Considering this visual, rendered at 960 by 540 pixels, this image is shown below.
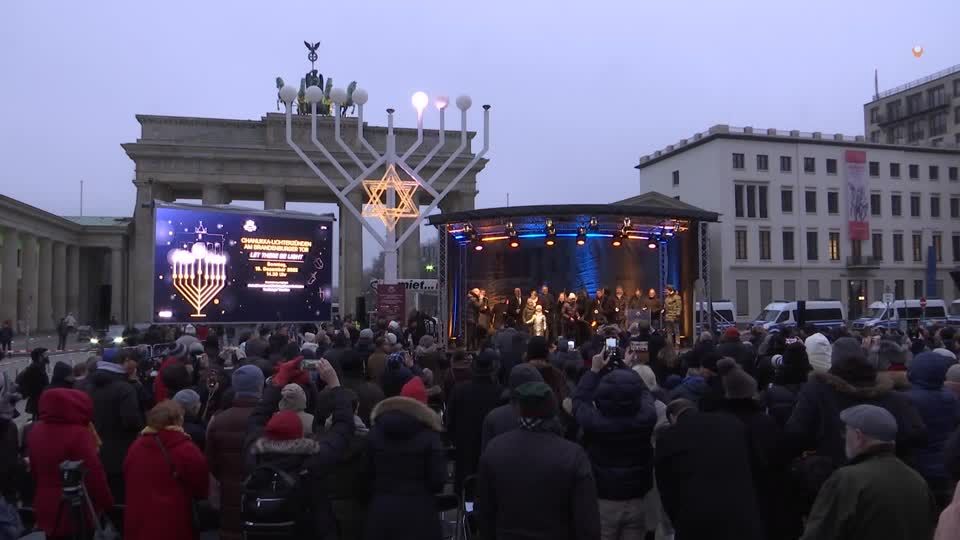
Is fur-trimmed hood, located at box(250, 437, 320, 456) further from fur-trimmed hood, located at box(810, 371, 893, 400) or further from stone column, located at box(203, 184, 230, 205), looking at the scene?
stone column, located at box(203, 184, 230, 205)

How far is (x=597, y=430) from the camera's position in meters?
5.07

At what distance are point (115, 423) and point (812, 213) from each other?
54333 millimetres

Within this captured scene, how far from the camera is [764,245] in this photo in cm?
5356

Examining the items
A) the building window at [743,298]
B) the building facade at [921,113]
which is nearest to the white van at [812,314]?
the building window at [743,298]

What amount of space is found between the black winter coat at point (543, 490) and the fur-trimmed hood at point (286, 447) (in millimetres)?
1250

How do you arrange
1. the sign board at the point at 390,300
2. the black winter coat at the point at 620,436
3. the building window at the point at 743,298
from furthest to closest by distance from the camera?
1. the building window at the point at 743,298
2. the sign board at the point at 390,300
3. the black winter coat at the point at 620,436

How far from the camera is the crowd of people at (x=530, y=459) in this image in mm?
4031

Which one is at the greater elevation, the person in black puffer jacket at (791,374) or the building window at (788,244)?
the building window at (788,244)

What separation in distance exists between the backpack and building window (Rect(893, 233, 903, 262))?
59837 mm

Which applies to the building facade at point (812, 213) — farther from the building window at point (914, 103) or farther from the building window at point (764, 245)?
the building window at point (914, 103)

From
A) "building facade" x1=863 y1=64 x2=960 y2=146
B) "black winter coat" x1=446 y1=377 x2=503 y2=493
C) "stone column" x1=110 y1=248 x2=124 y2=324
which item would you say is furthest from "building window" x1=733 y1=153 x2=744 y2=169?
"black winter coat" x1=446 y1=377 x2=503 y2=493

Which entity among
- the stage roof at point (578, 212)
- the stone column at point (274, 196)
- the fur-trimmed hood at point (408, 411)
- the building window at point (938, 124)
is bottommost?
the fur-trimmed hood at point (408, 411)

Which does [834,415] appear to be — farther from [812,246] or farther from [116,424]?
[812,246]

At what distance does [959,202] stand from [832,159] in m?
12.0
